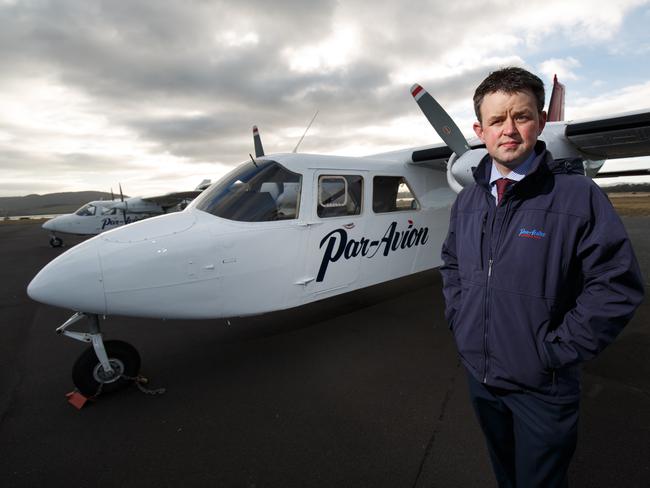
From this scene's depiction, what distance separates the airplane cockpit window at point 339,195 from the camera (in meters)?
4.35

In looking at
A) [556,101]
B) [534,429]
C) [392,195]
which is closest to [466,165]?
[392,195]

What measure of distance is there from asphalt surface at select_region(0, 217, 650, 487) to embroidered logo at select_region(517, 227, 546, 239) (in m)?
1.89

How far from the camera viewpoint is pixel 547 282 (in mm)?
1450

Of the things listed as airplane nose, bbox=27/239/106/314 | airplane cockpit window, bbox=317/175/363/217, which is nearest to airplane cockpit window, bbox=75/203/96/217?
airplane nose, bbox=27/239/106/314

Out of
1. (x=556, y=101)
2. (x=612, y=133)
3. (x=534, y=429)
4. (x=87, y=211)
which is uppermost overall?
(x=556, y=101)

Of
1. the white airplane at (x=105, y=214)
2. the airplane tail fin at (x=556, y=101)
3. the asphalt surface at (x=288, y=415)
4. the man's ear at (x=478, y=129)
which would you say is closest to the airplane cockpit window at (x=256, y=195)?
the asphalt surface at (x=288, y=415)

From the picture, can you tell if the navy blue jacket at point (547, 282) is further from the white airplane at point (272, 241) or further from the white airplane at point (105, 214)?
the white airplane at point (105, 214)

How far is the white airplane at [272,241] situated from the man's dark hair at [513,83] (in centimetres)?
271

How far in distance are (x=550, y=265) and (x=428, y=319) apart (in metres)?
4.31

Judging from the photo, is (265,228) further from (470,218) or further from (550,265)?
(550,265)

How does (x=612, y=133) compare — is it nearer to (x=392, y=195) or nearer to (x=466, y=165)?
(x=466, y=165)

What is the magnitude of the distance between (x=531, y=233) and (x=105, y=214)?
69.8ft

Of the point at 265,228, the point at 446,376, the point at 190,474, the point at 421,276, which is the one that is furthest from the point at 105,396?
the point at 421,276

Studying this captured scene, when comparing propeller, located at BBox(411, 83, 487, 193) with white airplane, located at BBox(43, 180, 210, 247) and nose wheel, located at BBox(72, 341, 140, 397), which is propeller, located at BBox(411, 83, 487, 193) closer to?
nose wheel, located at BBox(72, 341, 140, 397)
